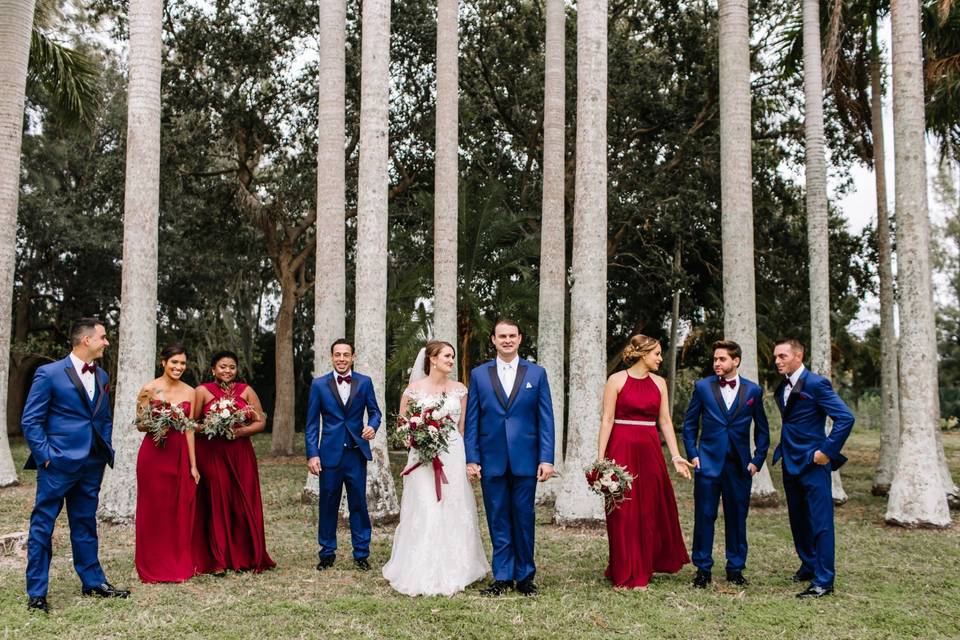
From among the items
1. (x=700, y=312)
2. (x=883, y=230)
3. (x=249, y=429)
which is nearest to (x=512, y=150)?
(x=700, y=312)

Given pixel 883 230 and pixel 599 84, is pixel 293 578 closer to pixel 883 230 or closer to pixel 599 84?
pixel 599 84

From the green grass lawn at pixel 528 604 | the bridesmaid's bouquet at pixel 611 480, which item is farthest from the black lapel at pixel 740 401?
the green grass lawn at pixel 528 604

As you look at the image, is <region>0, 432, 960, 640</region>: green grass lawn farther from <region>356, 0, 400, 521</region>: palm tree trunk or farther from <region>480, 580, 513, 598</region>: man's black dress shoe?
<region>356, 0, 400, 521</region>: palm tree trunk

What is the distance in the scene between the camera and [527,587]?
6781mm

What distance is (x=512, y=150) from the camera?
21609 millimetres

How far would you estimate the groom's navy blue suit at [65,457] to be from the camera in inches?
242

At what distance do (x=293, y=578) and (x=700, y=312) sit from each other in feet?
61.3

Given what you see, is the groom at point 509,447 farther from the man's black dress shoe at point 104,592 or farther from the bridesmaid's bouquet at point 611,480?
the man's black dress shoe at point 104,592

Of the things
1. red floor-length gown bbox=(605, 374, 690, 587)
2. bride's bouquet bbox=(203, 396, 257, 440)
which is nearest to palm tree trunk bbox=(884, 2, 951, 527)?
red floor-length gown bbox=(605, 374, 690, 587)

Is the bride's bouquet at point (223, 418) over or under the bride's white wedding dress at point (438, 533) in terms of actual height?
over

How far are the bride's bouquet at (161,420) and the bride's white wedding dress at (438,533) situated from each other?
203 cm

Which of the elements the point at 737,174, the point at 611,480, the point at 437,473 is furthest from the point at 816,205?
the point at 437,473

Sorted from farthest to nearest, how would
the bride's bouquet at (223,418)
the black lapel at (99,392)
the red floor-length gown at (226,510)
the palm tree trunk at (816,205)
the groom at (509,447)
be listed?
the palm tree trunk at (816,205) → the red floor-length gown at (226,510) → the bride's bouquet at (223,418) → the groom at (509,447) → the black lapel at (99,392)

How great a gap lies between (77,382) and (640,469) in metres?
4.66
